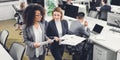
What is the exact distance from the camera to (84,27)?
474cm

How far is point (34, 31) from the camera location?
3.50 meters

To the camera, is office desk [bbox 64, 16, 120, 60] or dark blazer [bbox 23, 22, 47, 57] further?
office desk [bbox 64, 16, 120, 60]

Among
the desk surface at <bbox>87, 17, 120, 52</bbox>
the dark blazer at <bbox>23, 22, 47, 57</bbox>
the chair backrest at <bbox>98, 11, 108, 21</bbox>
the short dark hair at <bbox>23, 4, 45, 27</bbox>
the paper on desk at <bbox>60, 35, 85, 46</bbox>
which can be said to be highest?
the short dark hair at <bbox>23, 4, 45, 27</bbox>

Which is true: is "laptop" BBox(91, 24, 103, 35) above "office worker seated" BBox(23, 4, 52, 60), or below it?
below

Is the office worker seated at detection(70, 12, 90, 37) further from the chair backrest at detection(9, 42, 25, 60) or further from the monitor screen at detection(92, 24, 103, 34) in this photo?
the chair backrest at detection(9, 42, 25, 60)

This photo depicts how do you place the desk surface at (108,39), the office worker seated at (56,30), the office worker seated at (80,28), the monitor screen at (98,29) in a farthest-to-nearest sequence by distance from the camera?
the monitor screen at (98,29)
the office worker seated at (80,28)
the desk surface at (108,39)
the office worker seated at (56,30)

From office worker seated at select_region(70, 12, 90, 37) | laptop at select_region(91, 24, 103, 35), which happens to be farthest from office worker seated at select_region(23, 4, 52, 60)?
laptop at select_region(91, 24, 103, 35)

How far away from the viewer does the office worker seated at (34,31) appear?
3.43 metres

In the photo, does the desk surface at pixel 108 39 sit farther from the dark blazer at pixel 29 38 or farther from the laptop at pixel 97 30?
the dark blazer at pixel 29 38

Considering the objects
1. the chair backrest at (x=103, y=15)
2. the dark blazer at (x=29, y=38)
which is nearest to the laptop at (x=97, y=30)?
the dark blazer at (x=29, y=38)

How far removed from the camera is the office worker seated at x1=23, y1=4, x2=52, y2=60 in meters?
3.43

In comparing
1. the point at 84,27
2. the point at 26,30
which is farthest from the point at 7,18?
the point at 26,30

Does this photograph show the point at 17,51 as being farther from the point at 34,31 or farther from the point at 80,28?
the point at 80,28

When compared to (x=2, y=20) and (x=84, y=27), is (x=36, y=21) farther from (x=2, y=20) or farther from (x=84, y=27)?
(x=2, y=20)
